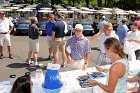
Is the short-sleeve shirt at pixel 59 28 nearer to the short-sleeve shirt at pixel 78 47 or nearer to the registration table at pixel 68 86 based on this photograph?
the short-sleeve shirt at pixel 78 47

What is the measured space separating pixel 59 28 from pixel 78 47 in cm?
253

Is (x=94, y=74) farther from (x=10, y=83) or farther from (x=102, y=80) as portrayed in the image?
(x=10, y=83)

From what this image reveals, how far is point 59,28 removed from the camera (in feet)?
26.8

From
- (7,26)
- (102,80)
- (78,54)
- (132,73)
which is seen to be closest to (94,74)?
(102,80)

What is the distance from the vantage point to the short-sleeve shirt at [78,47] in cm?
572

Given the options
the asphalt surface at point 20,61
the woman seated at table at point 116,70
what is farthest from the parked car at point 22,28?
the woman seated at table at point 116,70

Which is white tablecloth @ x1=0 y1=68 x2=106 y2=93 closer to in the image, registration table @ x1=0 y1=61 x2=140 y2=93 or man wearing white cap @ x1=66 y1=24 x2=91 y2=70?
registration table @ x1=0 y1=61 x2=140 y2=93

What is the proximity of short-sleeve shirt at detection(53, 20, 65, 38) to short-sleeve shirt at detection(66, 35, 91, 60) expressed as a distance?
2394 millimetres

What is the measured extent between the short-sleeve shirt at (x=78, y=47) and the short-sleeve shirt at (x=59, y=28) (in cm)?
239

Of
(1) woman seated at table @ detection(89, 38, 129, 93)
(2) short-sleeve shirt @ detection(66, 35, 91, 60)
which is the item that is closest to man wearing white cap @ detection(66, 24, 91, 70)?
(2) short-sleeve shirt @ detection(66, 35, 91, 60)

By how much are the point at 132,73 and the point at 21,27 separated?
11197 millimetres

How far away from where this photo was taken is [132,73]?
16.3ft

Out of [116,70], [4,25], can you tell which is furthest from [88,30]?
[116,70]

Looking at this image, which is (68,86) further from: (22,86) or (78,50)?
(78,50)
